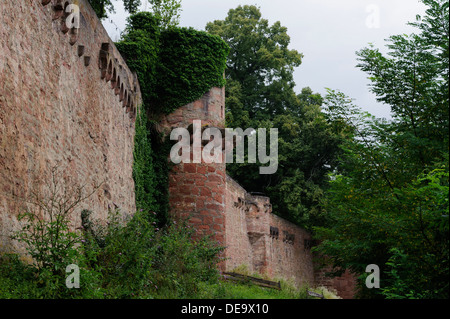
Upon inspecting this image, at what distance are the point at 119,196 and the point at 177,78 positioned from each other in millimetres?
4771

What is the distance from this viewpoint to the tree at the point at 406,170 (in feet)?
25.7

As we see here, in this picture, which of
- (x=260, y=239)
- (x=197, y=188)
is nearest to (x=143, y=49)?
(x=197, y=188)

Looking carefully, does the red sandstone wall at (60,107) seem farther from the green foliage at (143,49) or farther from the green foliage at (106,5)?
the green foliage at (106,5)

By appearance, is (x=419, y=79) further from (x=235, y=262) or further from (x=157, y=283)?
(x=235, y=262)

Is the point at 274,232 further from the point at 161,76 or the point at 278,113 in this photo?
the point at 161,76

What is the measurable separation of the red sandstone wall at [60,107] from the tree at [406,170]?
518 centimetres

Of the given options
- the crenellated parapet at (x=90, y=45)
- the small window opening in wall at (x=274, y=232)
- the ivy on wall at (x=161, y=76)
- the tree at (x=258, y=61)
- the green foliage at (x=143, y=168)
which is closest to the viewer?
the crenellated parapet at (x=90, y=45)

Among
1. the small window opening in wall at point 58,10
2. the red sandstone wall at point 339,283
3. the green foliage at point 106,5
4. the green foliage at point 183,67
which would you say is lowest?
the red sandstone wall at point 339,283

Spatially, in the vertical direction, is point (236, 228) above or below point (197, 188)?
below

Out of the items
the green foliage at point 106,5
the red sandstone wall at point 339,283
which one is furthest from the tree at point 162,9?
the red sandstone wall at point 339,283

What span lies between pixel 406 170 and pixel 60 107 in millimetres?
6854

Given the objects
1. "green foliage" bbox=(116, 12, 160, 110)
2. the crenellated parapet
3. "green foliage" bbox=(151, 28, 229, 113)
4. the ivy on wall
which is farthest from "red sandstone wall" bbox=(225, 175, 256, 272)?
the crenellated parapet

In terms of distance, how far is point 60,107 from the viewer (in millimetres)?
9781

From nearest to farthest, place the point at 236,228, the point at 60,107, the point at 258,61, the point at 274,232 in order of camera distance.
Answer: the point at 60,107
the point at 236,228
the point at 274,232
the point at 258,61
